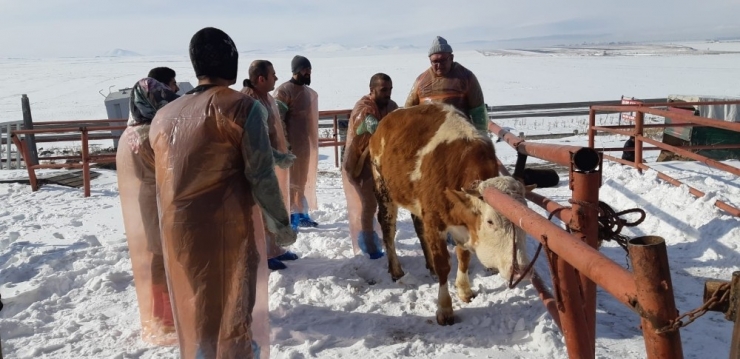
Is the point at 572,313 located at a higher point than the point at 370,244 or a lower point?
higher

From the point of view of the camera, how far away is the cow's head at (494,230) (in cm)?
312

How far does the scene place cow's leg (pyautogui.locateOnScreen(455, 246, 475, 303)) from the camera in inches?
167

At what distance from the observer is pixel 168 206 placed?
2727 mm

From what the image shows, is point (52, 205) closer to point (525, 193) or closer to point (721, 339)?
point (525, 193)

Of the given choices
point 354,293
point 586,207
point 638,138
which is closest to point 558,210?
point 586,207

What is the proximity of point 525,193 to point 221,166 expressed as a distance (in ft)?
5.84

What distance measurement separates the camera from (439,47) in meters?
4.99

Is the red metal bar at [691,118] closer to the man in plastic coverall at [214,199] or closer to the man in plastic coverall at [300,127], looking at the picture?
→ the man in plastic coverall at [300,127]

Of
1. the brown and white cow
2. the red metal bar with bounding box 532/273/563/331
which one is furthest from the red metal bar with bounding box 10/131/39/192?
the red metal bar with bounding box 532/273/563/331

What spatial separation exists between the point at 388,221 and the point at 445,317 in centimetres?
134

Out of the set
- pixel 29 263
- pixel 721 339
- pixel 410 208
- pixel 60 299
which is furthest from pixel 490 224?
pixel 29 263

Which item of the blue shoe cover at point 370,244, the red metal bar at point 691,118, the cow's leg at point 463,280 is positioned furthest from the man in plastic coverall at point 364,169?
the red metal bar at point 691,118

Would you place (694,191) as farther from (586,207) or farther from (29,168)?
(29,168)

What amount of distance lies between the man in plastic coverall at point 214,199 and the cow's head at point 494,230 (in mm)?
1266
